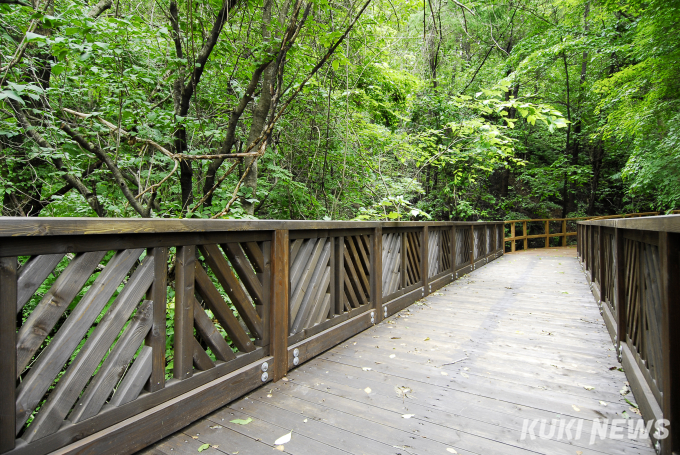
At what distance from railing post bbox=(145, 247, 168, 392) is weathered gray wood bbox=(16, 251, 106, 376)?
10.9 inches

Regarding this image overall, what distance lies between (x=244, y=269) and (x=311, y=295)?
2.53ft

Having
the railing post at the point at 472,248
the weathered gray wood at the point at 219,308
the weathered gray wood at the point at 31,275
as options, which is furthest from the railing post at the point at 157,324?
the railing post at the point at 472,248

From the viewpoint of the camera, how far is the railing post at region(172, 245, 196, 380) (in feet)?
6.04

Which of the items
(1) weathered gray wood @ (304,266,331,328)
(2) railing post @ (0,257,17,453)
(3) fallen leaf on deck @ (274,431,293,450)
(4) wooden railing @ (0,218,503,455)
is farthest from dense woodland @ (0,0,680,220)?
(3) fallen leaf on deck @ (274,431,293,450)

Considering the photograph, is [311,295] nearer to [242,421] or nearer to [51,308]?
[242,421]

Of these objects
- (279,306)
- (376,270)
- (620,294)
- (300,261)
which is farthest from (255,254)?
(620,294)

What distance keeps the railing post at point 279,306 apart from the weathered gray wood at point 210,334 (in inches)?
13.0

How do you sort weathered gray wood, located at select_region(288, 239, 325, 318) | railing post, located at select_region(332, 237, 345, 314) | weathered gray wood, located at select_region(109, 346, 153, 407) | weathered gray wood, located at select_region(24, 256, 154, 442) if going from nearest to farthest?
1. weathered gray wood, located at select_region(24, 256, 154, 442)
2. weathered gray wood, located at select_region(109, 346, 153, 407)
3. weathered gray wood, located at select_region(288, 239, 325, 318)
4. railing post, located at select_region(332, 237, 345, 314)

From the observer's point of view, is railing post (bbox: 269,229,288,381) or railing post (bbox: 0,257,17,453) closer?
railing post (bbox: 0,257,17,453)

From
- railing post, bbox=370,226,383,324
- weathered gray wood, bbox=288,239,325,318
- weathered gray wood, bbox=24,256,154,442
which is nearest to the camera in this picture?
weathered gray wood, bbox=24,256,154,442

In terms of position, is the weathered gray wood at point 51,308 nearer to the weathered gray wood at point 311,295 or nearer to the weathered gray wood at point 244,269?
the weathered gray wood at point 244,269

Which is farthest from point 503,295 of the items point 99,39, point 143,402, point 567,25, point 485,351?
point 567,25

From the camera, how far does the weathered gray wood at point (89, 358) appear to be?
4.36 ft

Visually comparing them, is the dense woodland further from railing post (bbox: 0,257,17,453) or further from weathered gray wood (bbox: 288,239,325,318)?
railing post (bbox: 0,257,17,453)
